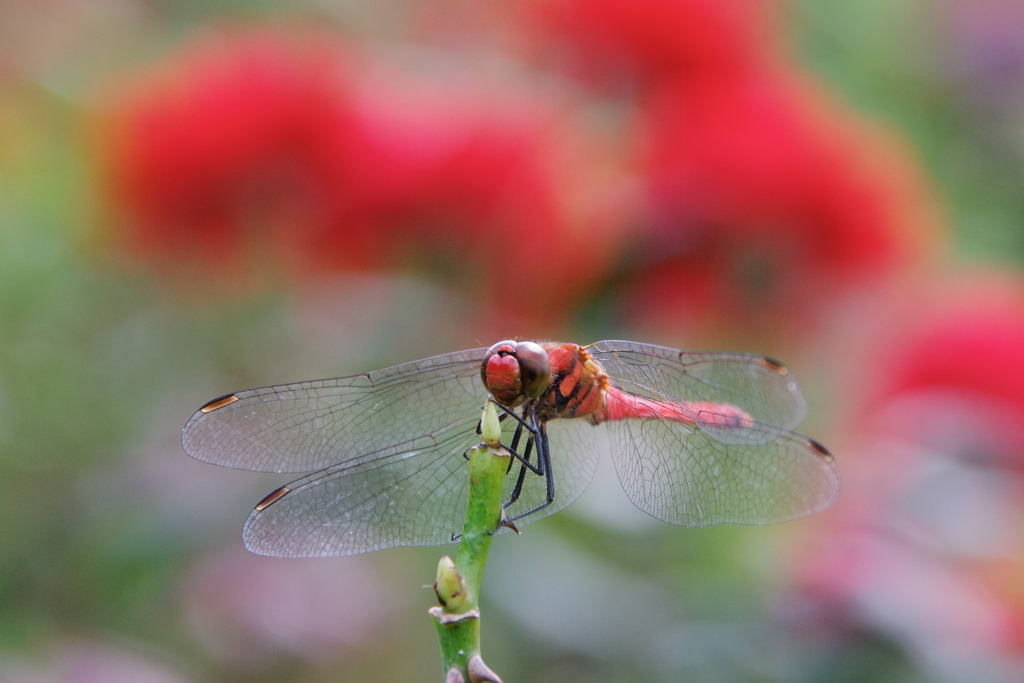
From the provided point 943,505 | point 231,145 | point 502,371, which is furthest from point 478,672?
point 231,145

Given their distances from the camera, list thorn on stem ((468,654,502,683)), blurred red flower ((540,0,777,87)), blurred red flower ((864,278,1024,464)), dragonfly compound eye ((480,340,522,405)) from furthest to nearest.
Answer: blurred red flower ((540,0,777,87)) → blurred red flower ((864,278,1024,464)) → dragonfly compound eye ((480,340,522,405)) → thorn on stem ((468,654,502,683))

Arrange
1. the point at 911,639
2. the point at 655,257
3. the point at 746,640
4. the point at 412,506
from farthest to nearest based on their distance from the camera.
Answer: the point at 655,257, the point at 746,640, the point at 911,639, the point at 412,506

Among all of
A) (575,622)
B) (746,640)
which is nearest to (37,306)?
(575,622)

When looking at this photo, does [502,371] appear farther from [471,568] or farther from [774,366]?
[774,366]

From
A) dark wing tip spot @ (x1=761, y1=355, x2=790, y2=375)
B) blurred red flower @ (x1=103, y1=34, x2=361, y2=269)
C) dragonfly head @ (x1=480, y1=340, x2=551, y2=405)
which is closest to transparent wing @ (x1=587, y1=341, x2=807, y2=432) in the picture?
dark wing tip spot @ (x1=761, y1=355, x2=790, y2=375)

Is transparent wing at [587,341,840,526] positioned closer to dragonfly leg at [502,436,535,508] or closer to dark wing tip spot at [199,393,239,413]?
dragonfly leg at [502,436,535,508]

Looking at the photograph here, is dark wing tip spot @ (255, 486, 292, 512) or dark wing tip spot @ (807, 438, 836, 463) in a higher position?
dark wing tip spot @ (255, 486, 292, 512)

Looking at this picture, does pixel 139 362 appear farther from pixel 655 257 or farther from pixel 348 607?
pixel 655 257
